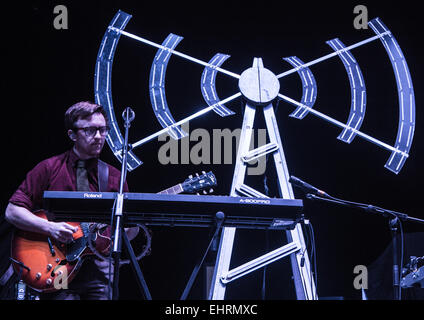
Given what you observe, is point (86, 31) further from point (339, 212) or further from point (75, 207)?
point (339, 212)

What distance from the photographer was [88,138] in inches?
117

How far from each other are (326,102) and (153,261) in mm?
2295

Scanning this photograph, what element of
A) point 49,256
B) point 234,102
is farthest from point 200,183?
point 234,102

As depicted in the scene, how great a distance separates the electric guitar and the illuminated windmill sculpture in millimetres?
1122

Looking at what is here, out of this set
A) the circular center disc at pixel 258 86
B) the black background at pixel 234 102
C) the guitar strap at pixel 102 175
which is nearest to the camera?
the guitar strap at pixel 102 175

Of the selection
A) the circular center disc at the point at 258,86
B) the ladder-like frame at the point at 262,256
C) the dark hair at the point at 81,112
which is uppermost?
the circular center disc at the point at 258,86

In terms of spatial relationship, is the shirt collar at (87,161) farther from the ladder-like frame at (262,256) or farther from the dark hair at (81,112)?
the ladder-like frame at (262,256)

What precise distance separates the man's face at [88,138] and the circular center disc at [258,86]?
1563 millimetres

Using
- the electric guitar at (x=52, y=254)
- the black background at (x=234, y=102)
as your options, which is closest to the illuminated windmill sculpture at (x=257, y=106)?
the black background at (x=234, y=102)

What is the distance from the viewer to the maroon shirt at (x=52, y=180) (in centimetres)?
279

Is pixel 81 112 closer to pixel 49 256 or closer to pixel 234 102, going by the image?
pixel 49 256

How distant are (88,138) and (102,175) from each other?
0.24 metres

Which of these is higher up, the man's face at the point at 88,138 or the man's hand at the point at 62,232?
the man's face at the point at 88,138
